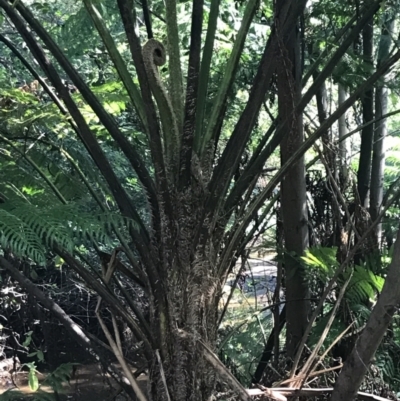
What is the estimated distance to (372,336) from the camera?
43.1 inches

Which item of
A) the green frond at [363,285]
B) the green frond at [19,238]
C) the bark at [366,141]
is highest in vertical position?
the bark at [366,141]

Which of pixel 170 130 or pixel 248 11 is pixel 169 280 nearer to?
pixel 170 130

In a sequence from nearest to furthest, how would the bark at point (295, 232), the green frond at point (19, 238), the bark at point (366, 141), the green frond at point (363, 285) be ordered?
the green frond at point (19, 238)
the green frond at point (363, 285)
the bark at point (295, 232)
the bark at point (366, 141)

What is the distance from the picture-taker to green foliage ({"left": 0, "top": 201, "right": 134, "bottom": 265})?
1066mm

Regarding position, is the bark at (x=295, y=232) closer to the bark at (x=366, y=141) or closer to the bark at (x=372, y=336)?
the bark at (x=366, y=141)

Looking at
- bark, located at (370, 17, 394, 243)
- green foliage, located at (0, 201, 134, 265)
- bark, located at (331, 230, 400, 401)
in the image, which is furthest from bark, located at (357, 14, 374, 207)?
green foliage, located at (0, 201, 134, 265)

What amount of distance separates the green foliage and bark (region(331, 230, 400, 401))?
0.50 meters

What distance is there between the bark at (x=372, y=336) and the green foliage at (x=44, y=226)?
1.64 feet

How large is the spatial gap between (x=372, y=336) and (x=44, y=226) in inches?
26.0

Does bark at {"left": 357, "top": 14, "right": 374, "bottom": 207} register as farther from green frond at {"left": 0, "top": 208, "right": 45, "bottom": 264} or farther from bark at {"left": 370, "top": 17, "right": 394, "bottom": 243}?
green frond at {"left": 0, "top": 208, "right": 45, "bottom": 264}

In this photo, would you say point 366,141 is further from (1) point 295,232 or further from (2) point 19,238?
(2) point 19,238

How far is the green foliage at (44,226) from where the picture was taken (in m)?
1.07

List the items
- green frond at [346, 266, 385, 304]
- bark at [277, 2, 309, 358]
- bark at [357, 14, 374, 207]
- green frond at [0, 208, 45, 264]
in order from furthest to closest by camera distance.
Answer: bark at [357, 14, 374, 207]
bark at [277, 2, 309, 358]
green frond at [346, 266, 385, 304]
green frond at [0, 208, 45, 264]

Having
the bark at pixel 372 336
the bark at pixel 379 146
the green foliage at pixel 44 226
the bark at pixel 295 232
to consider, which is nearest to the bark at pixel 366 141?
the bark at pixel 379 146
